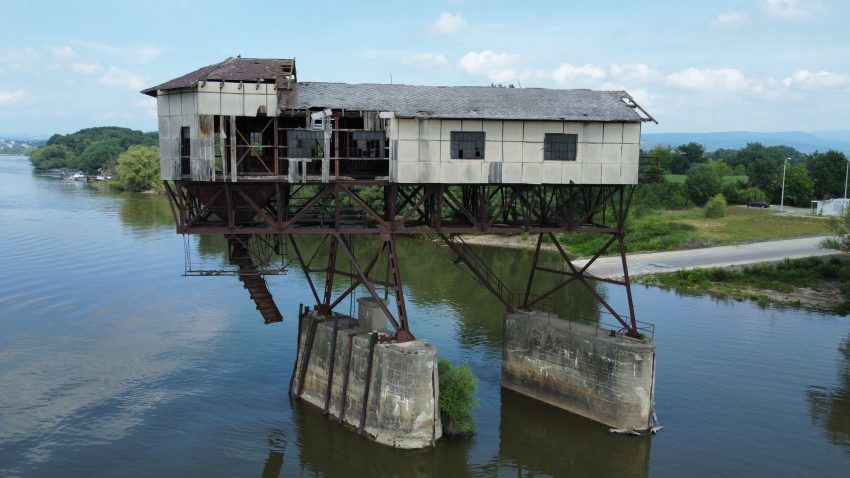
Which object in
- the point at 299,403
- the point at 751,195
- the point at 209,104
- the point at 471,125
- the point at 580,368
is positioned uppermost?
the point at 209,104

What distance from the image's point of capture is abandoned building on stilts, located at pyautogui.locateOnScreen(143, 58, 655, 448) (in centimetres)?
2606

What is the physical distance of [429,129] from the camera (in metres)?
27.0

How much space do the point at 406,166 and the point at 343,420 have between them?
10110mm

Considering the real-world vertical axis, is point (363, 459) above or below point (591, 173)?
below

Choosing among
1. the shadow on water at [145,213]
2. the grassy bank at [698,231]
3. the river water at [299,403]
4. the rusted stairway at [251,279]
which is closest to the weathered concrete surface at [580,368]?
the river water at [299,403]

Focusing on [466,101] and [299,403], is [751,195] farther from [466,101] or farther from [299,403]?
[299,403]

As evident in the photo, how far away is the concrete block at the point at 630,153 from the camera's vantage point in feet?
92.9

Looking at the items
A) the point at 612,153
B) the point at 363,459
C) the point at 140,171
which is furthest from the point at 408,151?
the point at 140,171

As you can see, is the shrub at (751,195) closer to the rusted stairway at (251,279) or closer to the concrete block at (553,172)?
the concrete block at (553,172)

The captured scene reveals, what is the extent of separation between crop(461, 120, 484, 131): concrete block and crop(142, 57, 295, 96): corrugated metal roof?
672 centimetres

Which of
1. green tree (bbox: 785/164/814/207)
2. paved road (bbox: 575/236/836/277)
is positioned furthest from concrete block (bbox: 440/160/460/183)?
green tree (bbox: 785/164/814/207)

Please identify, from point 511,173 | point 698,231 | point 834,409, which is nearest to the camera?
point 511,173

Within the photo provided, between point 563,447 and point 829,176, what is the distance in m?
95.6

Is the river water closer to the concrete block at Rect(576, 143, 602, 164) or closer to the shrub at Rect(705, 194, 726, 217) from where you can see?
the concrete block at Rect(576, 143, 602, 164)
